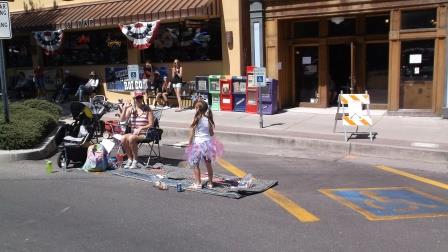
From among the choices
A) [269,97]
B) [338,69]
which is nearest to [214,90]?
[269,97]

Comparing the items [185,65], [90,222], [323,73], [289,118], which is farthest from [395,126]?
[90,222]

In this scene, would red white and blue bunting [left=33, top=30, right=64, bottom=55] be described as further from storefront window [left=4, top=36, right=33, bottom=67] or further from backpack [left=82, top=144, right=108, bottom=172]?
backpack [left=82, top=144, right=108, bottom=172]

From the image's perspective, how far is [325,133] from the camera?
11.9 m

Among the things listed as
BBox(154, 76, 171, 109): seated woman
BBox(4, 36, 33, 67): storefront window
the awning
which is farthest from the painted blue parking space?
BBox(4, 36, 33, 67): storefront window

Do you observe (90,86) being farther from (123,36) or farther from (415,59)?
(415,59)

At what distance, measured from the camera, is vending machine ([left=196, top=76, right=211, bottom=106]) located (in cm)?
1647

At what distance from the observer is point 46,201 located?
282 inches

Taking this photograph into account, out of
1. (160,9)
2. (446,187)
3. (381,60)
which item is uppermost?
(160,9)

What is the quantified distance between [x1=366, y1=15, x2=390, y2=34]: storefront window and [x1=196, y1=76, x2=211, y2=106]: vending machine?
5.04 meters

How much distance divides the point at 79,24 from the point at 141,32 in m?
2.81

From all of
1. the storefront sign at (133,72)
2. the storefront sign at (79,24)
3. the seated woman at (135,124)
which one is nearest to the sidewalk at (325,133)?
the storefront sign at (133,72)

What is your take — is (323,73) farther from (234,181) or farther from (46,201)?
(46,201)

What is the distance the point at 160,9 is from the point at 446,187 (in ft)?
36.4

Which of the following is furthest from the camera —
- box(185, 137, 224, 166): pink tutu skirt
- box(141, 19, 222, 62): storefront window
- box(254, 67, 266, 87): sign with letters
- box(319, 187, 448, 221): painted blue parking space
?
box(141, 19, 222, 62): storefront window
